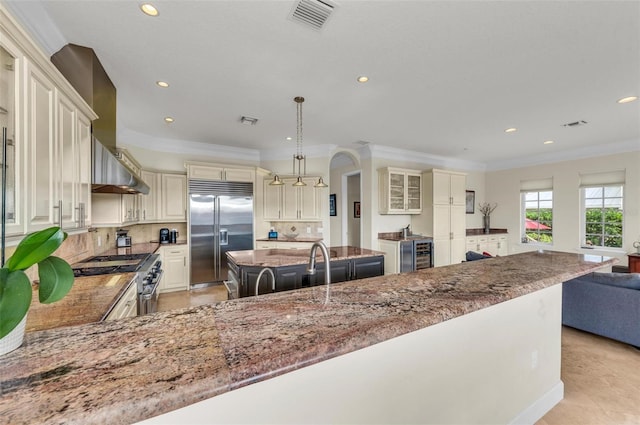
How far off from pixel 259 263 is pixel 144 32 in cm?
207

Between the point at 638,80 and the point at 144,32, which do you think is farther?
the point at 638,80

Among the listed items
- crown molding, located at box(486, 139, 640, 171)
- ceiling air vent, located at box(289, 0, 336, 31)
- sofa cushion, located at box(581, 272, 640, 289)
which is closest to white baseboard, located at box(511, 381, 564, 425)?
sofa cushion, located at box(581, 272, 640, 289)

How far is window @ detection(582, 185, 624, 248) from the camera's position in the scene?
503cm

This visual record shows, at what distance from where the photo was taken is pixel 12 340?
643 millimetres

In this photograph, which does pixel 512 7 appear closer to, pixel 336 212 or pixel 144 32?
pixel 144 32

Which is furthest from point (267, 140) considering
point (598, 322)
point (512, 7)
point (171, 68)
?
point (598, 322)

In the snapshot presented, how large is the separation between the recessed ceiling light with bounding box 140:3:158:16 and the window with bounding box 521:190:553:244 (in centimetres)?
740

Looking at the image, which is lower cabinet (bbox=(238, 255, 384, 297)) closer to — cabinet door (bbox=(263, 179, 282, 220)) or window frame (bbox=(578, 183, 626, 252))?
cabinet door (bbox=(263, 179, 282, 220))

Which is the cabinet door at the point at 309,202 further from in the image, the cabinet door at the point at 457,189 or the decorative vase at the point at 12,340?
the decorative vase at the point at 12,340

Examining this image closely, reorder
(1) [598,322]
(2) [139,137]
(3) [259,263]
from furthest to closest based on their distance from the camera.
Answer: (2) [139,137]
(1) [598,322]
(3) [259,263]

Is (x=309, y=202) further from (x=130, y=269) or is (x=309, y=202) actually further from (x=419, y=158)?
(x=130, y=269)

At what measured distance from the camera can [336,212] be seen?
6656mm

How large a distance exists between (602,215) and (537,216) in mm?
1069

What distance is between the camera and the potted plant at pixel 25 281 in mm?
574
